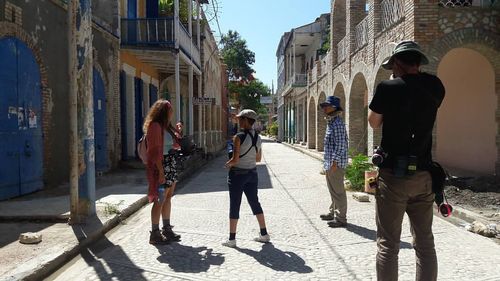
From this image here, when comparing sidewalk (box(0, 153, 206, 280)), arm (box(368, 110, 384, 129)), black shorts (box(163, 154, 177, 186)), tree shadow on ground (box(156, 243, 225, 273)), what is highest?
arm (box(368, 110, 384, 129))

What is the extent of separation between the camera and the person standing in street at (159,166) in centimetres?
549

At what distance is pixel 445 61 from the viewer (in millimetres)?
13961

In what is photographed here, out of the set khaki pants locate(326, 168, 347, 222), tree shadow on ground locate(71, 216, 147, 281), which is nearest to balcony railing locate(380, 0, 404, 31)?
khaki pants locate(326, 168, 347, 222)

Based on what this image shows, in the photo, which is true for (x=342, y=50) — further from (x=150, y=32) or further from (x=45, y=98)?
(x=45, y=98)

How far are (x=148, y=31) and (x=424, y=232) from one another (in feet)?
43.2

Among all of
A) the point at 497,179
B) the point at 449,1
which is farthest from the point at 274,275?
the point at 449,1

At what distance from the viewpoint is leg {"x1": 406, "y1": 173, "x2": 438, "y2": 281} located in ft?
11.0

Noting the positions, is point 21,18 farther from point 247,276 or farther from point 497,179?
point 497,179

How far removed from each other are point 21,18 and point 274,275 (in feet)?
23.5

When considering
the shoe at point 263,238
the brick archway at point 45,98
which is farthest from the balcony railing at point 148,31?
the shoe at point 263,238

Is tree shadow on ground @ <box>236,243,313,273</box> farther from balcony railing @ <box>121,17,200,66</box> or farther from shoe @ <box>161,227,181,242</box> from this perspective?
balcony railing @ <box>121,17,200,66</box>

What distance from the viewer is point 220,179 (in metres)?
13.1

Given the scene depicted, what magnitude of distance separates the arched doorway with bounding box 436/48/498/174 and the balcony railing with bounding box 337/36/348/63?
15.4 ft

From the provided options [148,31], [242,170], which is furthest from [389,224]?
[148,31]
